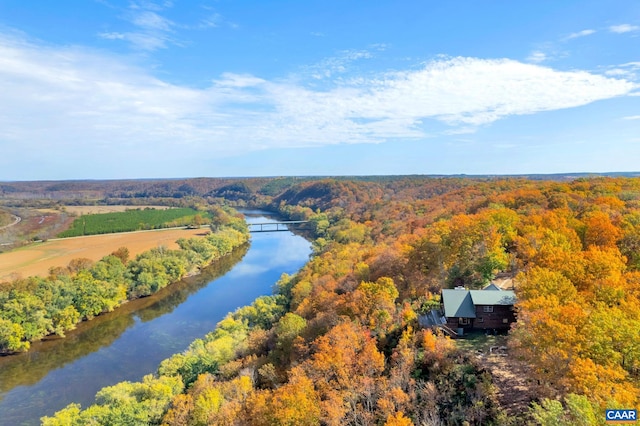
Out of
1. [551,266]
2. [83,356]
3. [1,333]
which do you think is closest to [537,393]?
[551,266]

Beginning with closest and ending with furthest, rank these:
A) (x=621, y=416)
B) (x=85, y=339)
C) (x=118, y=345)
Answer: (x=621, y=416)
(x=118, y=345)
(x=85, y=339)

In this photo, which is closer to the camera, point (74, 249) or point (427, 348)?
point (427, 348)

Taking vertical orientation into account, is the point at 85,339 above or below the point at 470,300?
below

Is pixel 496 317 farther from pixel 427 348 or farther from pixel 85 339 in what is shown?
pixel 85 339

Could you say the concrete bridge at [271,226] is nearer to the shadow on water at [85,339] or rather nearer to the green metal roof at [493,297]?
the shadow on water at [85,339]

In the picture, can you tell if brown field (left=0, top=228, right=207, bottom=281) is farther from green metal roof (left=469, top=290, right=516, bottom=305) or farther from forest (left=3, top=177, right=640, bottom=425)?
green metal roof (left=469, top=290, right=516, bottom=305)

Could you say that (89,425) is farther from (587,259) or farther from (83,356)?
(587,259)

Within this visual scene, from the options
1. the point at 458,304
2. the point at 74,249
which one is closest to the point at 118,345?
the point at 458,304

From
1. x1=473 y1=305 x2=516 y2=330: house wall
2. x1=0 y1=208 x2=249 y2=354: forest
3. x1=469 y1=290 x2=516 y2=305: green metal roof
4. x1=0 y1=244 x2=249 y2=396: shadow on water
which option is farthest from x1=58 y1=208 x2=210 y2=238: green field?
x1=473 y1=305 x2=516 y2=330: house wall
